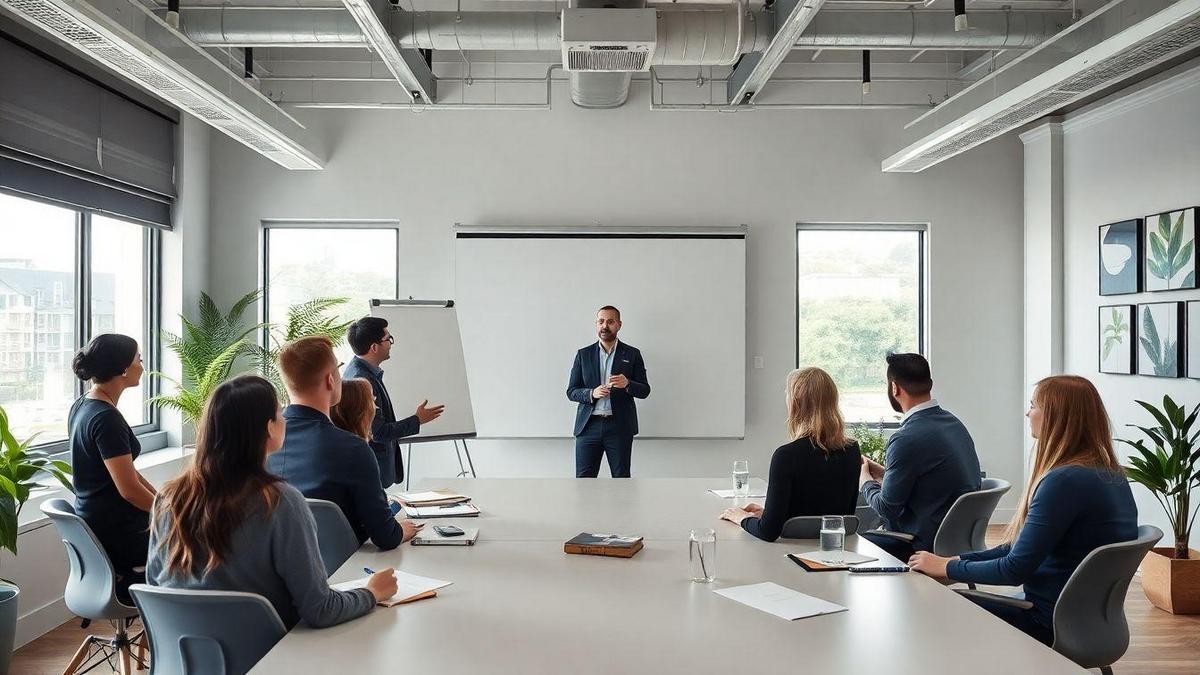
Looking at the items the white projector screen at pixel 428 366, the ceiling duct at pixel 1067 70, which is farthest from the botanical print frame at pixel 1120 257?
the white projector screen at pixel 428 366

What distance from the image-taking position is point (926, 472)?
134 inches

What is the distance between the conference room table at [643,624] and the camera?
72.4 inches

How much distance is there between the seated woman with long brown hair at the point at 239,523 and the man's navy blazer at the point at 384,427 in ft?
6.88

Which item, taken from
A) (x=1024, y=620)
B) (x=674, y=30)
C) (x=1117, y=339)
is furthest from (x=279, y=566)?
(x=1117, y=339)

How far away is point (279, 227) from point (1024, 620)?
5931 millimetres

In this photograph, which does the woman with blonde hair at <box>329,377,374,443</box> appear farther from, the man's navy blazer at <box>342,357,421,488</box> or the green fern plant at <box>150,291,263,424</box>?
the green fern plant at <box>150,291,263,424</box>

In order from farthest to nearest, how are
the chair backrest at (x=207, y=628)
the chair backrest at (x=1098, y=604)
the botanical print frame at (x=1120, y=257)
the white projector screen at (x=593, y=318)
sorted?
1. the white projector screen at (x=593, y=318)
2. the botanical print frame at (x=1120, y=257)
3. the chair backrest at (x=1098, y=604)
4. the chair backrest at (x=207, y=628)

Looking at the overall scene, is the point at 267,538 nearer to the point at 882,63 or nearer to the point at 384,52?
the point at 384,52

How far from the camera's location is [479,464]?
269 inches

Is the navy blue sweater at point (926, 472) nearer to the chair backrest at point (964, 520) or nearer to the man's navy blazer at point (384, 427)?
the chair backrest at point (964, 520)

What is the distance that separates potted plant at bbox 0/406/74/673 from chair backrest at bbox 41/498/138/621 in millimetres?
441

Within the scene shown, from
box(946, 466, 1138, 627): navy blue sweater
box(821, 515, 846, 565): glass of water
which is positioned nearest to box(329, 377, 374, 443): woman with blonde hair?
box(821, 515, 846, 565): glass of water

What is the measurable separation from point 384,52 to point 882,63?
160 inches

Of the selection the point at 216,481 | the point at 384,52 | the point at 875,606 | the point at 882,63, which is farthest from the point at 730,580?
the point at 882,63
